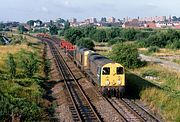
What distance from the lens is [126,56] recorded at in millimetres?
46062

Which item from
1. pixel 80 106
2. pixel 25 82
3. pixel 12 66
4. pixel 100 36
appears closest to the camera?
pixel 80 106

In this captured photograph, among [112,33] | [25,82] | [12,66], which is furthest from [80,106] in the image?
[112,33]

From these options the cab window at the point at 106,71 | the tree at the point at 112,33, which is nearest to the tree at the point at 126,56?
the cab window at the point at 106,71

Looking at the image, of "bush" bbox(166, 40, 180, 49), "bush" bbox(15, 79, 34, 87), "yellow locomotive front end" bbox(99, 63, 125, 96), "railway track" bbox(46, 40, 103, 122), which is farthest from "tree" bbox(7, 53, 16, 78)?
"bush" bbox(166, 40, 180, 49)

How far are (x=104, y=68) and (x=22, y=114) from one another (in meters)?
8.87

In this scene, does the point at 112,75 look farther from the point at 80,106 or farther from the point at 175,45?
the point at 175,45

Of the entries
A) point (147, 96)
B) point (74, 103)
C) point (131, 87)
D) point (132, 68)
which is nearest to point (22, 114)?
point (74, 103)

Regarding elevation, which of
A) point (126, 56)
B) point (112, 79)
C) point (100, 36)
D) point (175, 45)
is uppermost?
point (112, 79)

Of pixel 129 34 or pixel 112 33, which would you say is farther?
pixel 112 33

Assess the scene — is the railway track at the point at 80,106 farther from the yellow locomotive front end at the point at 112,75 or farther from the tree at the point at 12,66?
the tree at the point at 12,66

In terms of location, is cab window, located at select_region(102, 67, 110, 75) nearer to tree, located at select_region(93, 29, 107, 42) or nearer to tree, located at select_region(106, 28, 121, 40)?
tree, located at select_region(93, 29, 107, 42)

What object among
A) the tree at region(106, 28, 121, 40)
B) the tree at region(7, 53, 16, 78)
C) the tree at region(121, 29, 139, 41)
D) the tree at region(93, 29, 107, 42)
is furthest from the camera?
the tree at region(106, 28, 121, 40)

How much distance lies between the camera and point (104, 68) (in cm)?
2522

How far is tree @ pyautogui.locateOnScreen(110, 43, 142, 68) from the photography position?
4606 cm
